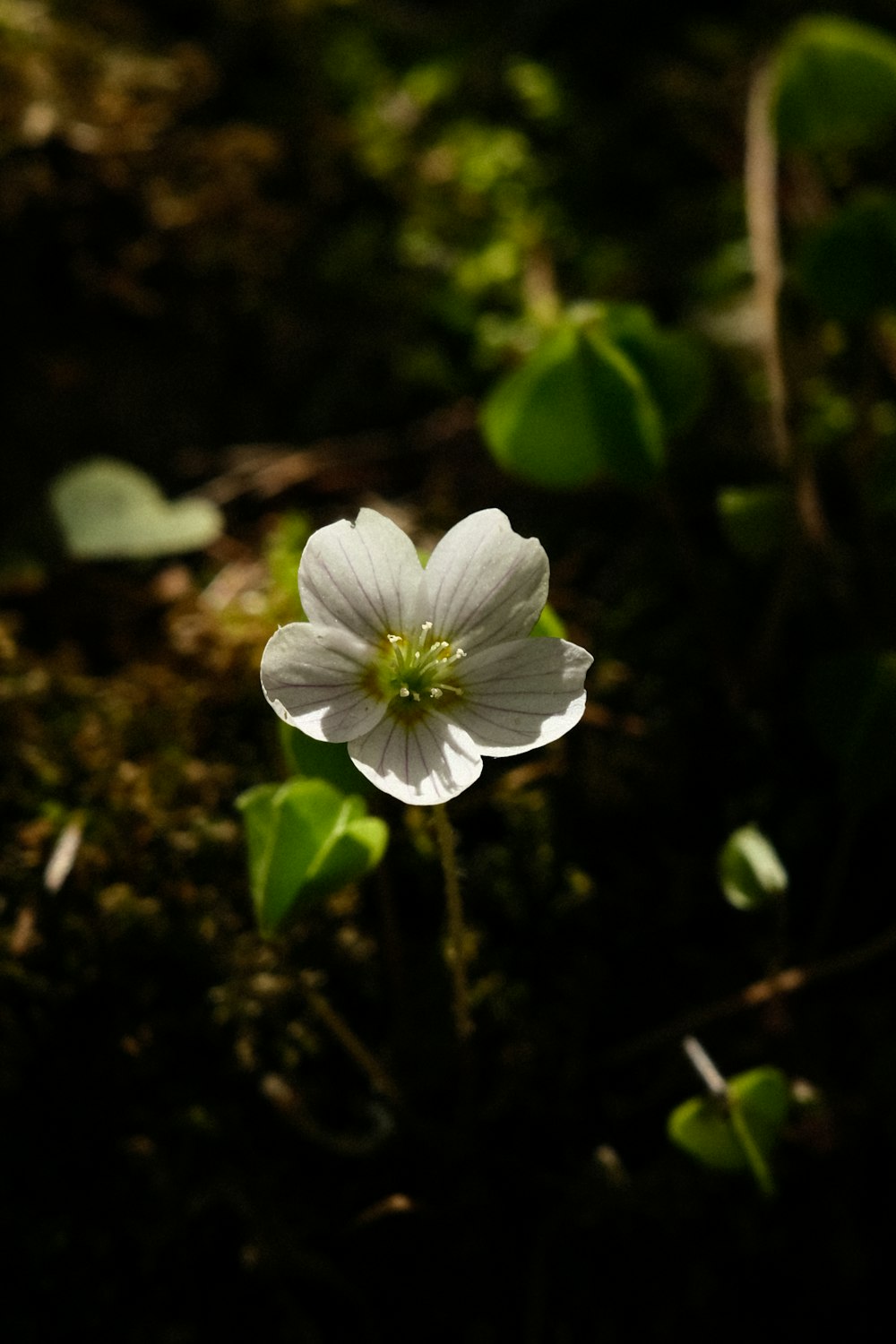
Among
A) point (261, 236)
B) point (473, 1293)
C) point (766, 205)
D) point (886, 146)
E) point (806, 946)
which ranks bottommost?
point (473, 1293)

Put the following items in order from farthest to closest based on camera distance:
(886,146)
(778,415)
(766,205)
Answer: (886,146) < (766,205) < (778,415)

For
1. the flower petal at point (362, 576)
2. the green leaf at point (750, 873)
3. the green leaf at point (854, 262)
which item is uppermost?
the green leaf at point (854, 262)

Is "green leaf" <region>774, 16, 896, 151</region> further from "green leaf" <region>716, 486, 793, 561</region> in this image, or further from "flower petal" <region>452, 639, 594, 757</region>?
"flower petal" <region>452, 639, 594, 757</region>

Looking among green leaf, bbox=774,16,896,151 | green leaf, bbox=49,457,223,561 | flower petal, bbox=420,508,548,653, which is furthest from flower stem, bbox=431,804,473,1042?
green leaf, bbox=774,16,896,151

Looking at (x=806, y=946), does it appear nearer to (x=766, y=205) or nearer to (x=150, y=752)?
(x=150, y=752)

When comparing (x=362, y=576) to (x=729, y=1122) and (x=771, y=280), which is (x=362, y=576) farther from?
(x=771, y=280)

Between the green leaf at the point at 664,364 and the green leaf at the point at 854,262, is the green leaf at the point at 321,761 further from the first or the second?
the green leaf at the point at 854,262

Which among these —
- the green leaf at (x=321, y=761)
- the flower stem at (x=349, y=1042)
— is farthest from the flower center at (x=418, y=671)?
the flower stem at (x=349, y=1042)

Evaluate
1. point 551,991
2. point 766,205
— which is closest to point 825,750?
point 551,991
